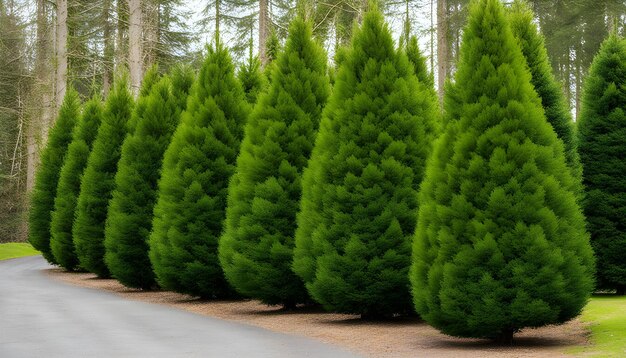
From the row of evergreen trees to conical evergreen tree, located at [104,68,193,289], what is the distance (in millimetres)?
51

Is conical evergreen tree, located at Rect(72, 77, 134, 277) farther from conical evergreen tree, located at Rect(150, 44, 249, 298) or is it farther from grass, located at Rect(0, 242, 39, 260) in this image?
grass, located at Rect(0, 242, 39, 260)

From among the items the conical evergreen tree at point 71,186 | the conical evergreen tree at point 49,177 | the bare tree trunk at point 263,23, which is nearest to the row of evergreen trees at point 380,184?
the conical evergreen tree at point 71,186

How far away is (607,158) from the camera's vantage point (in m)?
16.4

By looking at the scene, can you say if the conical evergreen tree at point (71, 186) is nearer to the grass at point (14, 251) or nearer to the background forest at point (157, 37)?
the background forest at point (157, 37)

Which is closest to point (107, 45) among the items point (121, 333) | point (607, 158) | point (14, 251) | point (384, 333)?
point (14, 251)

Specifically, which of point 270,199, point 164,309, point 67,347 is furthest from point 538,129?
point 164,309

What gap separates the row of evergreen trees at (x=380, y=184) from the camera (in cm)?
981

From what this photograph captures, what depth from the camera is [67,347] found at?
9.89m

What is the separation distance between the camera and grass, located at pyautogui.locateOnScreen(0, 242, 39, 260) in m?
35.6

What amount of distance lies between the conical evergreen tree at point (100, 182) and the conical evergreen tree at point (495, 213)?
14.3 m

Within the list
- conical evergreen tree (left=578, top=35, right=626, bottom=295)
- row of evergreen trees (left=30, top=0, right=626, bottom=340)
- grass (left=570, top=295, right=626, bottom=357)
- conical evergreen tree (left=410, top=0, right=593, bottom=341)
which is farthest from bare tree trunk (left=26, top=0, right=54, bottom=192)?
conical evergreen tree (left=410, top=0, right=593, bottom=341)

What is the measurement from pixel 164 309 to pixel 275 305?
2337 mm

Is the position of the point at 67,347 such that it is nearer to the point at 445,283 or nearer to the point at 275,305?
the point at 445,283

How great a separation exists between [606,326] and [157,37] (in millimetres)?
31262
